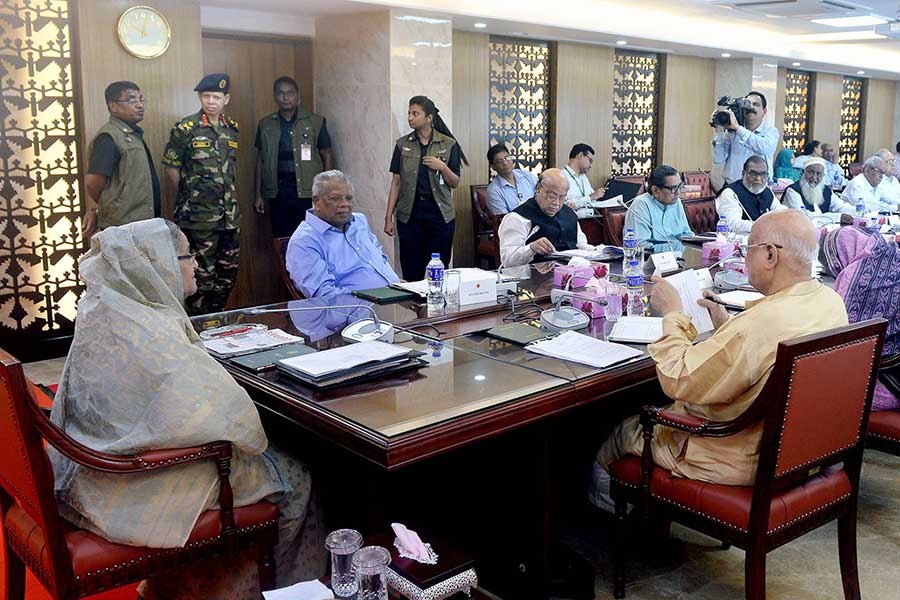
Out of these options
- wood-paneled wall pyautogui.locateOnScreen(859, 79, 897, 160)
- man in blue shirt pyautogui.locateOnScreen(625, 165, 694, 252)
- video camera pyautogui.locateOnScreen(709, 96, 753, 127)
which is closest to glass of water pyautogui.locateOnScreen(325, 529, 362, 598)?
man in blue shirt pyautogui.locateOnScreen(625, 165, 694, 252)

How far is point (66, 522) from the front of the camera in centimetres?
205

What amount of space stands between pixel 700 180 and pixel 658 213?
499cm

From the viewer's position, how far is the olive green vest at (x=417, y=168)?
5.98 m

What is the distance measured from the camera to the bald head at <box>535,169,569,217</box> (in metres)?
4.37

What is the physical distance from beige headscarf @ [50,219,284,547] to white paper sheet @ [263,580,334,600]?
459 mm

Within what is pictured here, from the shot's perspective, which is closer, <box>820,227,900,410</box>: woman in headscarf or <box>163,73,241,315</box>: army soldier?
<box>820,227,900,410</box>: woman in headscarf

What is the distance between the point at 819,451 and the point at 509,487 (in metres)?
0.85

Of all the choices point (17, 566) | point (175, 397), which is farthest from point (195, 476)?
point (17, 566)

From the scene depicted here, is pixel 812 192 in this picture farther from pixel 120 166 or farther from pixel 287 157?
pixel 120 166

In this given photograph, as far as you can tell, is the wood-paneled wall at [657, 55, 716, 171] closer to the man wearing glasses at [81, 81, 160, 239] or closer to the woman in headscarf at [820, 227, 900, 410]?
the man wearing glasses at [81, 81, 160, 239]

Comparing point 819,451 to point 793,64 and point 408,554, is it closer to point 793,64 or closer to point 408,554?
point 408,554

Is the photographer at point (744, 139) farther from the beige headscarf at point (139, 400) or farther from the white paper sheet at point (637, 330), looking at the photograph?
the beige headscarf at point (139, 400)

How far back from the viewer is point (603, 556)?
9.42 ft

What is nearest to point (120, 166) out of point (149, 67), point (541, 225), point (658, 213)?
point (149, 67)
